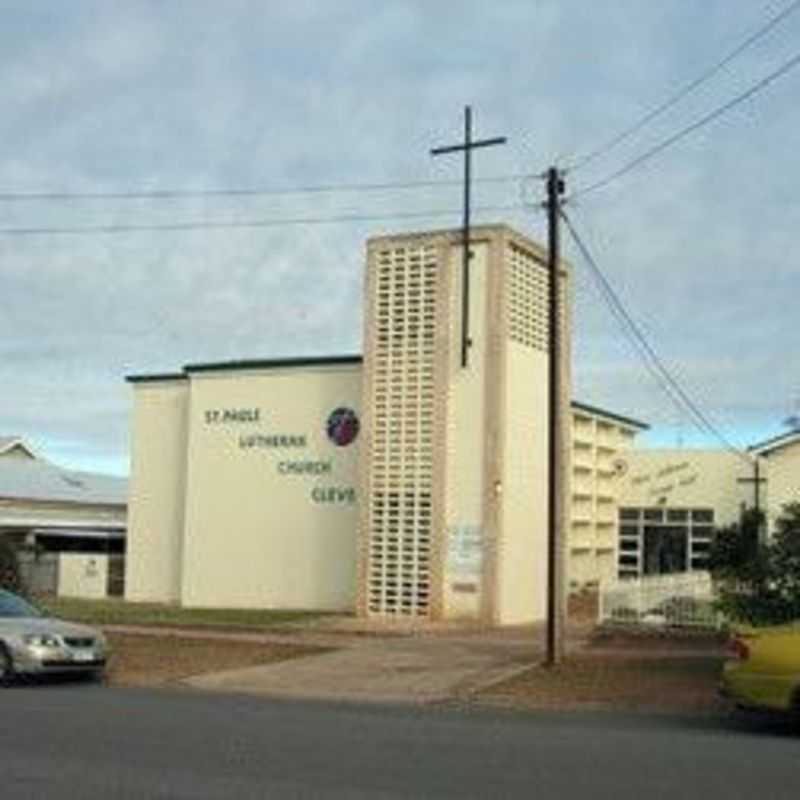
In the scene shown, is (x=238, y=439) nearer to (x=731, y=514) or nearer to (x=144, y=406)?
(x=144, y=406)

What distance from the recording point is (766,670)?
18.4m

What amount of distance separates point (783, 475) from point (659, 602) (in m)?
12.3

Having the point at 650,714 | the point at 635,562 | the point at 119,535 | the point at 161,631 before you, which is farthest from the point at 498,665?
the point at 119,535

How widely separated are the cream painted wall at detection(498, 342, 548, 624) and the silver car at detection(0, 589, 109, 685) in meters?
12.7

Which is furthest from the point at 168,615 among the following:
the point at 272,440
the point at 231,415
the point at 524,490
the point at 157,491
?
the point at 524,490

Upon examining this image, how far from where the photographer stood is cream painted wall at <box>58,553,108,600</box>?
47.4 meters

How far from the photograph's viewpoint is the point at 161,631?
109ft

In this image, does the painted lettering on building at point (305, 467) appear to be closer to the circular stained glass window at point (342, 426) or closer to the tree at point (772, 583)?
→ the circular stained glass window at point (342, 426)

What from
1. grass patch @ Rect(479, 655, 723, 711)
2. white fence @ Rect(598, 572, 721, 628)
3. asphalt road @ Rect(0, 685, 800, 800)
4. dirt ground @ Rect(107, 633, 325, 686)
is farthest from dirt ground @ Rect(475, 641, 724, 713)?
white fence @ Rect(598, 572, 721, 628)

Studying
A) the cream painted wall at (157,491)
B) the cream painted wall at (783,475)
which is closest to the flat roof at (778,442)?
the cream painted wall at (783,475)

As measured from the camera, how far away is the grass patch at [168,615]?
35.4m

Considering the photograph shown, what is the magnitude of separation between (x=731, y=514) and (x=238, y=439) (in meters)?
19.4

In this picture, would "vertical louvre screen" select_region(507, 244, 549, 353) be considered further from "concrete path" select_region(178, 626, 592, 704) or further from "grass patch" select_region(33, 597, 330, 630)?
"concrete path" select_region(178, 626, 592, 704)

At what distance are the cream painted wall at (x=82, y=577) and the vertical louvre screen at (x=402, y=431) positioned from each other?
12.2m
